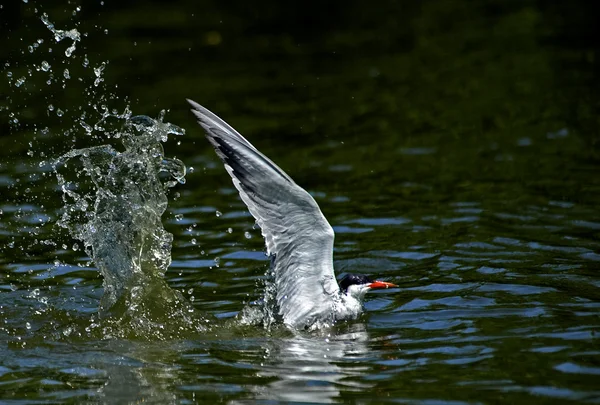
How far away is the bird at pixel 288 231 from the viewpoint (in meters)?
6.89

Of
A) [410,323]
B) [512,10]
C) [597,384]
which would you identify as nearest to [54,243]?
[410,323]

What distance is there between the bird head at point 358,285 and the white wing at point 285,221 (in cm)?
23

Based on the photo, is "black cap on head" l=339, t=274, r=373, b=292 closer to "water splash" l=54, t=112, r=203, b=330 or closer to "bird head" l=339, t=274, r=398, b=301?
"bird head" l=339, t=274, r=398, b=301

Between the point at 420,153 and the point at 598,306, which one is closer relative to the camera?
the point at 598,306

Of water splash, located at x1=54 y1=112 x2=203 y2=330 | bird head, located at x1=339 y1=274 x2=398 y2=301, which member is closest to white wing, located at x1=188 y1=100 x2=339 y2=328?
bird head, located at x1=339 y1=274 x2=398 y2=301

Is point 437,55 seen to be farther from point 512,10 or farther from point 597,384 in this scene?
point 597,384

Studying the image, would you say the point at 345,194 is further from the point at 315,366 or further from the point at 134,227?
the point at 315,366

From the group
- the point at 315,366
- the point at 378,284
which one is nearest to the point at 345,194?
the point at 378,284

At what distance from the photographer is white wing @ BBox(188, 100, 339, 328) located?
6.88 metres

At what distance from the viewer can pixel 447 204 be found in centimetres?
991

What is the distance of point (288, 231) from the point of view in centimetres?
704

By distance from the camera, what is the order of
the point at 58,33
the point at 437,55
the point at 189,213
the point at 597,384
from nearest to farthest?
the point at 597,384
the point at 58,33
the point at 189,213
the point at 437,55

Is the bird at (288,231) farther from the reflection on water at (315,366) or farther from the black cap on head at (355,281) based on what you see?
the reflection on water at (315,366)

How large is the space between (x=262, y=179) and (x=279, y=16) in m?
10.8
